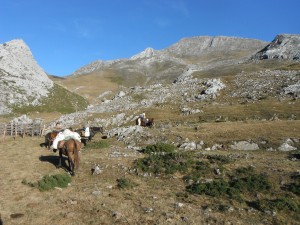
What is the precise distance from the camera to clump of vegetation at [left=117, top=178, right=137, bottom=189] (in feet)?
59.7

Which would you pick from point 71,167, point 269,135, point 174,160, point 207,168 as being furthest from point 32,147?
point 269,135

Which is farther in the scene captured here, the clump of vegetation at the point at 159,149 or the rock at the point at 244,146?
the rock at the point at 244,146

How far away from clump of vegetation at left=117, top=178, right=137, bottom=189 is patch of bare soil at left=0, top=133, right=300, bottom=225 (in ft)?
0.75

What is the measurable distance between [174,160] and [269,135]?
497 inches

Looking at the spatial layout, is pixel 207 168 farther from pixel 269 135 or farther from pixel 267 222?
pixel 269 135

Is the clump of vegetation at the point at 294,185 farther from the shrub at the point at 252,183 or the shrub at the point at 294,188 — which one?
the shrub at the point at 252,183

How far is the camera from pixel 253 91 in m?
64.8

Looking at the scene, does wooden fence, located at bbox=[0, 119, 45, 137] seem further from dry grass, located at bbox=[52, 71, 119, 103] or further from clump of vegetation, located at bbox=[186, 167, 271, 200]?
dry grass, located at bbox=[52, 71, 119, 103]

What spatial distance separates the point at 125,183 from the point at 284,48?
156 metres

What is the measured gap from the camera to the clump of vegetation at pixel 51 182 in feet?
58.7

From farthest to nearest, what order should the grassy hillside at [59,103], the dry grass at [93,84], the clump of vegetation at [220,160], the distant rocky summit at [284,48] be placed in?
the distant rocky summit at [284,48] < the dry grass at [93,84] < the grassy hillside at [59,103] < the clump of vegetation at [220,160]

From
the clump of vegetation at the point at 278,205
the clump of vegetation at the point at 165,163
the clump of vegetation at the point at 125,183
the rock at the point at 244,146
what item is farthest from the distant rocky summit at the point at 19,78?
the clump of vegetation at the point at 278,205

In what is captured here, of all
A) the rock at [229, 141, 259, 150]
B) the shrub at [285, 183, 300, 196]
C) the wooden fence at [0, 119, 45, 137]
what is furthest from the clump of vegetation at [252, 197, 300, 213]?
the wooden fence at [0, 119, 45, 137]

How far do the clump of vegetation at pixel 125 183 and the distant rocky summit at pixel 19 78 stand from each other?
199 feet
